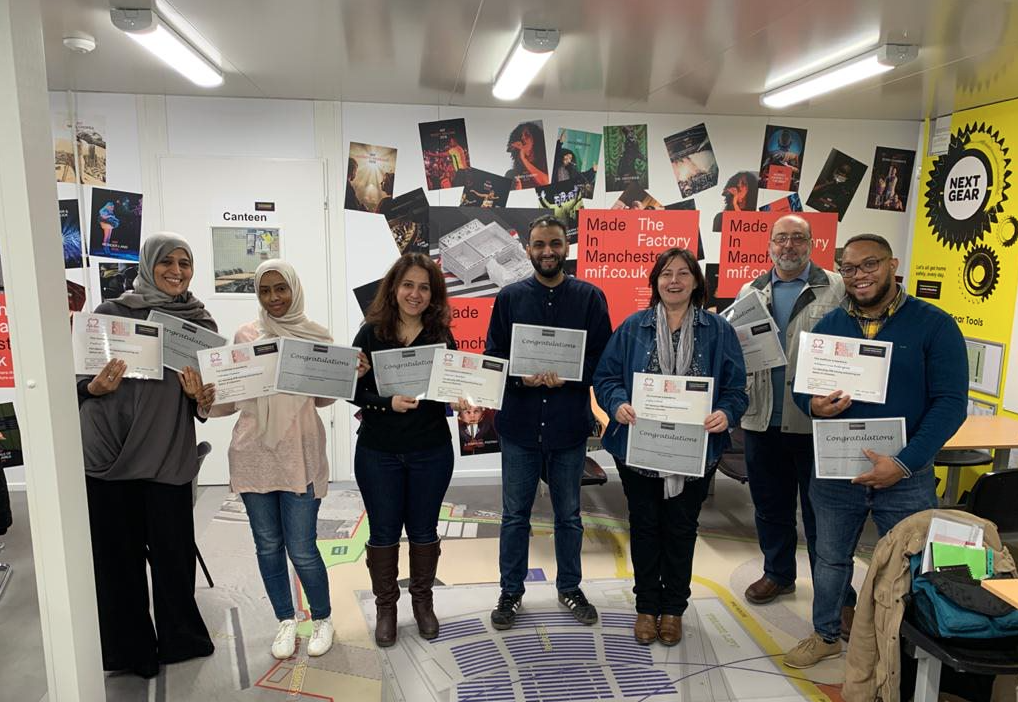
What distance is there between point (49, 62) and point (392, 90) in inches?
77.0

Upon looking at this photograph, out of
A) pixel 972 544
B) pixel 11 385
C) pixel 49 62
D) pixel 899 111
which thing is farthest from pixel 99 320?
pixel 899 111

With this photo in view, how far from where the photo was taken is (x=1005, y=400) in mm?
4473

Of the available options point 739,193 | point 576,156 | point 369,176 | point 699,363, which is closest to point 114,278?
point 369,176

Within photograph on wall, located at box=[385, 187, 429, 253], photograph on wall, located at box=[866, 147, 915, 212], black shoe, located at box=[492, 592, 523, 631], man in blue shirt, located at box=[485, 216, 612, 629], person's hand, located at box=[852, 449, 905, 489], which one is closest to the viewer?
person's hand, located at box=[852, 449, 905, 489]

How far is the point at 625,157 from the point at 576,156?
1.28 feet

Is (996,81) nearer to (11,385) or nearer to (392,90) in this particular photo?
(392,90)

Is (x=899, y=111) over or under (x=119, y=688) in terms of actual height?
over

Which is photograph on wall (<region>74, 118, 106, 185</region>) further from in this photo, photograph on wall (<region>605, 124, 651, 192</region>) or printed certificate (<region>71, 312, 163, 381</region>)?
photograph on wall (<region>605, 124, 651, 192</region>)

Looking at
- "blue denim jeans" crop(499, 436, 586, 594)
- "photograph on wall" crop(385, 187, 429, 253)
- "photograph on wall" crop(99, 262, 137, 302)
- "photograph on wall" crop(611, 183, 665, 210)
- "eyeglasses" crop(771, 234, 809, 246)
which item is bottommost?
"blue denim jeans" crop(499, 436, 586, 594)

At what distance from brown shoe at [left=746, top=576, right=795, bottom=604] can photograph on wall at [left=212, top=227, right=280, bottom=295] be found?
3.82 meters

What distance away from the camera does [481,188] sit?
192 inches

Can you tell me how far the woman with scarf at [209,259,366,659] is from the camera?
8.43ft

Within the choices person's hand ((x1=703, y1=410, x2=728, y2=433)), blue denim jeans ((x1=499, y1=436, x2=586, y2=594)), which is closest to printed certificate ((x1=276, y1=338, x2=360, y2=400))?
blue denim jeans ((x1=499, y1=436, x2=586, y2=594))

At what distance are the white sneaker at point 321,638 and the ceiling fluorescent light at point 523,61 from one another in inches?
112
